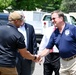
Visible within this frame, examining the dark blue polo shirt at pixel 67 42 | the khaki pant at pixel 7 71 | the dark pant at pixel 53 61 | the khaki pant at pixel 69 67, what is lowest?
the dark pant at pixel 53 61

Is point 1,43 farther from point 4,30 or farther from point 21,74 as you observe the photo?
point 21,74

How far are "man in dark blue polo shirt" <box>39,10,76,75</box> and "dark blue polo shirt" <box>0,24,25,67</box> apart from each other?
91 cm

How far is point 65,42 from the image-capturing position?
6.24m

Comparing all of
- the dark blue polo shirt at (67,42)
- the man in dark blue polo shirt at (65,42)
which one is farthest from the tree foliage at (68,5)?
the dark blue polo shirt at (67,42)

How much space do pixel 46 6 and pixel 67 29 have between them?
60.6 metres

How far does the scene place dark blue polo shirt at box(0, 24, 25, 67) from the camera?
558 centimetres

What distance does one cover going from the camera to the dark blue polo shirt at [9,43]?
5.58 meters

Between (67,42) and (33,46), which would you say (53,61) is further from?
(67,42)

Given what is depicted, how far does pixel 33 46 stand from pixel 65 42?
1.25 m

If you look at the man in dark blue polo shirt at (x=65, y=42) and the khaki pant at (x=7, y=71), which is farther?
the man in dark blue polo shirt at (x=65, y=42)

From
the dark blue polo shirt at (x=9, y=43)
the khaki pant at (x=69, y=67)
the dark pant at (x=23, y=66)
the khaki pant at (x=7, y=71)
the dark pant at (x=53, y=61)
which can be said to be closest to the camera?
the dark blue polo shirt at (x=9, y=43)

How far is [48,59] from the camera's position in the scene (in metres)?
7.55

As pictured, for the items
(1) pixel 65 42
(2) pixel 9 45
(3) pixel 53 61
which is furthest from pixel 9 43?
(3) pixel 53 61

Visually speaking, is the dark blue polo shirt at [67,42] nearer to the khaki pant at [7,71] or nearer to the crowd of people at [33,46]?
the crowd of people at [33,46]
